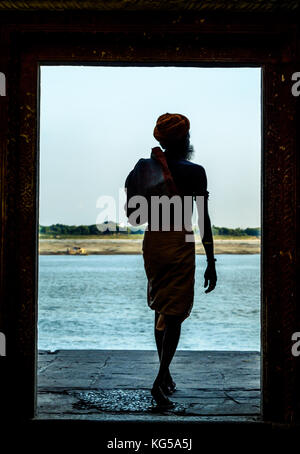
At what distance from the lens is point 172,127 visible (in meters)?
4.04

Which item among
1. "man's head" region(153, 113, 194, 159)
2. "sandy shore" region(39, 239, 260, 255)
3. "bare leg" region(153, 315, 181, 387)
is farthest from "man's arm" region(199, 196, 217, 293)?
"sandy shore" region(39, 239, 260, 255)

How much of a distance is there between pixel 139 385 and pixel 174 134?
180cm

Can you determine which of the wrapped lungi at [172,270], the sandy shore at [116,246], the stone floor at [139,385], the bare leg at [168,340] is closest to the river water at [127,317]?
the stone floor at [139,385]

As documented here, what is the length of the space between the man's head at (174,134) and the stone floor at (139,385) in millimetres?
1611

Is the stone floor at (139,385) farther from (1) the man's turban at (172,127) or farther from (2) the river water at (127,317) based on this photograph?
(1) the man's turban at (172,127)

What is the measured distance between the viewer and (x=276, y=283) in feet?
11.4

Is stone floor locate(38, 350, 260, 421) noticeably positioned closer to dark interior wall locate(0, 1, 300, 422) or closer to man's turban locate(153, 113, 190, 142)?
dark interior wall locate(0, 1, 300, 422)

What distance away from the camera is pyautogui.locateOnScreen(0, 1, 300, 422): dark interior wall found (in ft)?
11.2

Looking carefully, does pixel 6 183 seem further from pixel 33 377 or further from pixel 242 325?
pixel 242 325

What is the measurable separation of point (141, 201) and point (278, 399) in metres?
1.43

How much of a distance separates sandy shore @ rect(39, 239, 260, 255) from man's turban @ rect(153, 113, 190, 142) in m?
37.4

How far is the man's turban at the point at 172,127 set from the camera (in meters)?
4.04

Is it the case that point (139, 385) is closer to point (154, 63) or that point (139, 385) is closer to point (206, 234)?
point (206, 234)
